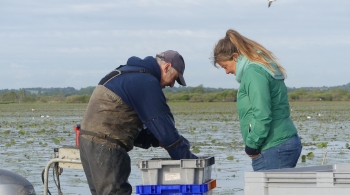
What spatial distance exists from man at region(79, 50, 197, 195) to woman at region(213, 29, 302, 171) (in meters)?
0.41

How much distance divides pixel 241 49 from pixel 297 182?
142cm

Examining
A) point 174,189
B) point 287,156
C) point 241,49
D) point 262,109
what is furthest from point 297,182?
point 241,49

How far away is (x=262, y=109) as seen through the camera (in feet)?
14.5

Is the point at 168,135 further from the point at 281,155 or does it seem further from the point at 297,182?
the point at 297,182

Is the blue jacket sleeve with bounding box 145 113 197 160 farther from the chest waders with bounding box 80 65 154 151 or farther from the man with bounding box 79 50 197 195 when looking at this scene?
the chest waders with bounding box 80 65 154 151

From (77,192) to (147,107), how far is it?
5.27 metres

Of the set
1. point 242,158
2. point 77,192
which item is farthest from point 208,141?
point 77,192

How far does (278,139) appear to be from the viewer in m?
4.55

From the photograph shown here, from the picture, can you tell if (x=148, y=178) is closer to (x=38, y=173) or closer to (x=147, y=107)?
(x=147, y=107)

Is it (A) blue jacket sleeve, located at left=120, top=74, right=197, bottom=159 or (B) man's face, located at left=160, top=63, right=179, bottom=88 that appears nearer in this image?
(A) blue jacket sleeve, located at left=120, top=74, right=197, bottom=159

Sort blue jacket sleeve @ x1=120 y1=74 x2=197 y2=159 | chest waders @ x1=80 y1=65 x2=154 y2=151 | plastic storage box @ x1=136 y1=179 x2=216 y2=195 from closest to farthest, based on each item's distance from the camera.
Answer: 1. plastic storage box @ x1=136 y1=179 x2=216 y2=195
2. blue jacket sleeve @ x1=120 y1=74 x2=197 y2=159
3. chest waders @ x1=80 y1=65 x2=154 y2=151

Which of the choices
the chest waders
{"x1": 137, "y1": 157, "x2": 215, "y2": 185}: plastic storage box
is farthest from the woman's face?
{"x1": 137, "y1": 157, "x2": 215, "y2": 185}: plastic storage box

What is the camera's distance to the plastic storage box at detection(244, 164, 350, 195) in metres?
3.29

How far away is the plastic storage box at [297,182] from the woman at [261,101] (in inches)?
40.2
